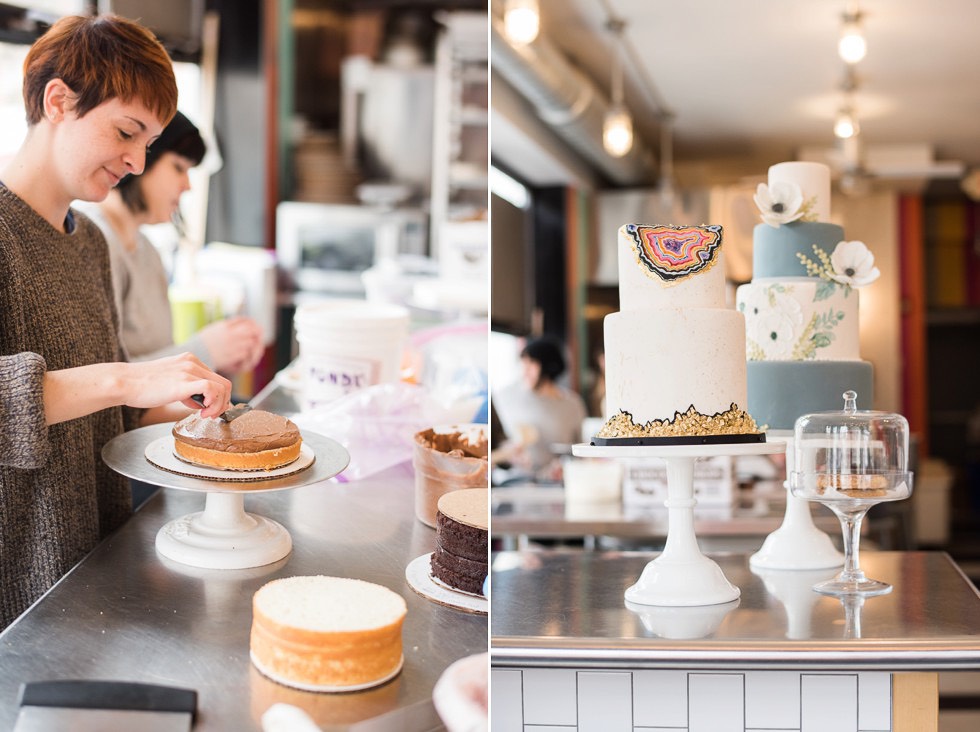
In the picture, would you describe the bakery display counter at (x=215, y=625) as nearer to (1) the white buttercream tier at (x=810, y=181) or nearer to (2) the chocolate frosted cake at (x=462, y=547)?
(2) the chocolate frosted cake at (x=462, y=547)

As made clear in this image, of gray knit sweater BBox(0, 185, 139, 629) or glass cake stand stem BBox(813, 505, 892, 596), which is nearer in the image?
gray knit sweater BBox(0, 185, 139, 629)

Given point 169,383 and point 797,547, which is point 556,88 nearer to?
point 797,547

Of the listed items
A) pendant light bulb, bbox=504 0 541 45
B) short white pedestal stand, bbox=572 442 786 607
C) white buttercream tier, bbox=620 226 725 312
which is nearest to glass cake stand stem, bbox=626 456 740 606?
short white pedestal stand, bbox=572 442 786 607

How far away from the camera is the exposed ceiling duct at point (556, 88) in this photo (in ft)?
13.9

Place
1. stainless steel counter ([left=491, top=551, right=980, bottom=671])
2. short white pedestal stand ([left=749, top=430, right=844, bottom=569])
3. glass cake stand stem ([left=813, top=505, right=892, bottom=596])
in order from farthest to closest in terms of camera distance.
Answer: short white pedestal stand ([left=749, top=430, right=844, bottom=569]) → glass cake stand stem ([left=813, top=505, right=892, bottom=596]) → stainless steel counter ([left=491, top=551, right=980, bottom=671])

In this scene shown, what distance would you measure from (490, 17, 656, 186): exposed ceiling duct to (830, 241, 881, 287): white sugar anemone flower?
6.50 ft

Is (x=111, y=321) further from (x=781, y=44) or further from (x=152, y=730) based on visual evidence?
(x=781, y=44)

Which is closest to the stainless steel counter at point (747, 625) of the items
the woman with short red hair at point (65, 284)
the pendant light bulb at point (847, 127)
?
the woman with short red hair at point (65, 284)

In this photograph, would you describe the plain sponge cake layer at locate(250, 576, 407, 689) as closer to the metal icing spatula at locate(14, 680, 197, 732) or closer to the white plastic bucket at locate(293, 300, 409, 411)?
the metal icing spatula at locate(14, 680, 197, 732)

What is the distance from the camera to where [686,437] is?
1.54 m

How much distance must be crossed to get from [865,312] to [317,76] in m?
4.58

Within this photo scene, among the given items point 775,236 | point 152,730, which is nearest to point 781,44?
point 775,236

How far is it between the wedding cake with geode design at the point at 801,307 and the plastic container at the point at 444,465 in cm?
80

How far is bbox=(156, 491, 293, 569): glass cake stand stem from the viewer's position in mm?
1079
